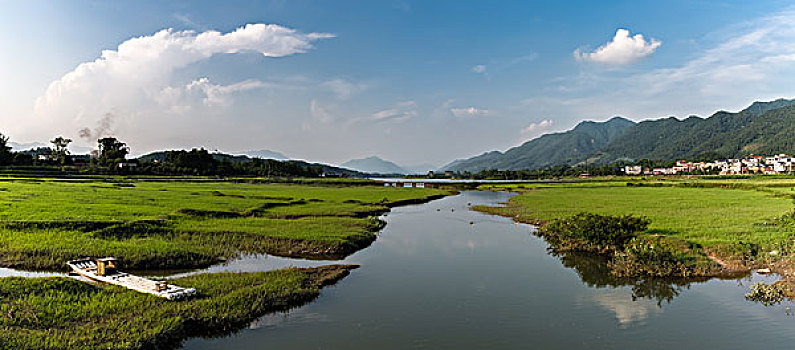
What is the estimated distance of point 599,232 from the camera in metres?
26.4

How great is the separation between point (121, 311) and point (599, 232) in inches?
962

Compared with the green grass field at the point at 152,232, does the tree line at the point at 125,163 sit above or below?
above

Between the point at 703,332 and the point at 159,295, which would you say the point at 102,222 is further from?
the point at 703,332

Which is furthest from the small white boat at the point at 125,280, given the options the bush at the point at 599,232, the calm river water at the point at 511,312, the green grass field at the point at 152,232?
the bush at the point at 599,232

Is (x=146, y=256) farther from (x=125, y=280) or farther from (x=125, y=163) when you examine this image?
(x=125, y=163)

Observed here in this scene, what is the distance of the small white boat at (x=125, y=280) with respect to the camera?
47.2 feet

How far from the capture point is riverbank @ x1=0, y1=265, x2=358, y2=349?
11.0 metres

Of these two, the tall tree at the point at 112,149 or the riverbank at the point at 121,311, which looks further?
the tall tree at the point at 112,149

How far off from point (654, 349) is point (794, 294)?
9.55 m

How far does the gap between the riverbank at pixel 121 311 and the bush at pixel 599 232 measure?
58.7 ft

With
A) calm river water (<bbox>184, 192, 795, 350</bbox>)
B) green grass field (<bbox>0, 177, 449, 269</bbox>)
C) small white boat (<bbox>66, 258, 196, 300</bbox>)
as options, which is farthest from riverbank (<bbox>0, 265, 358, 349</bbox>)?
green grass field (<bbox>0, 177, 449, 269</bbox>)

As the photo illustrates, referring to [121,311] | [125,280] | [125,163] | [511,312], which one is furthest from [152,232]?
[125,163]

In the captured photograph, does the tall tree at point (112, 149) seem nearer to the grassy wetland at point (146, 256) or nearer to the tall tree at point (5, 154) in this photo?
the tall tree at point (5, 154)

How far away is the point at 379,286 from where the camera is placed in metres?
19.0
